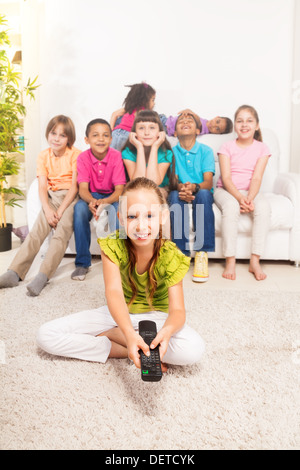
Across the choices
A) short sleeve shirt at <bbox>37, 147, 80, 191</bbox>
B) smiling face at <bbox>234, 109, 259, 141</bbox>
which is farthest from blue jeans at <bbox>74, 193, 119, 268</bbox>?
smiling face at <bbox>234, 109, 259, 141</bbox>

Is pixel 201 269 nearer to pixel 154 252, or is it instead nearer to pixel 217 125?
pixel 154 252

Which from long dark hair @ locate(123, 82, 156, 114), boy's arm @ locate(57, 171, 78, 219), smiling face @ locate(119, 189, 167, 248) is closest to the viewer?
smiling face @ locate(119, 189, 167, 248)

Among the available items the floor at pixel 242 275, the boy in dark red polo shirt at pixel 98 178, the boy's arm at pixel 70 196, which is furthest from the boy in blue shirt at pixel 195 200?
the boy's arm at pixel 70 196

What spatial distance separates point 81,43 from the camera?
313 centimetres

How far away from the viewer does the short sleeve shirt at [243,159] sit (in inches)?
99.5

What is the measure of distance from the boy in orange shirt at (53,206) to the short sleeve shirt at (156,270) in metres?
0.78

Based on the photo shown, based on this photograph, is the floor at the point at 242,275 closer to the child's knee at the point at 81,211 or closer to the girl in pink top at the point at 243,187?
the girl in pink top at the point at 243,187

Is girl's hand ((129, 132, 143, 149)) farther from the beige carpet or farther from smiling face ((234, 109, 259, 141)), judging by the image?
the beige carpet

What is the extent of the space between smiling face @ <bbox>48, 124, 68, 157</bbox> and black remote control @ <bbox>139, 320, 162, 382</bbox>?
163 centimetres

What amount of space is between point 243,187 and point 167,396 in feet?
5.44

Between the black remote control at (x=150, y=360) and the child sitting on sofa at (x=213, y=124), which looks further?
the child sitting on sofa at (x=213, y=124)

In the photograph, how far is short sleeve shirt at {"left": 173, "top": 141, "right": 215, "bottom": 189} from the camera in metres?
2.51

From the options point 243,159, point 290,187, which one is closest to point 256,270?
point 290,187
